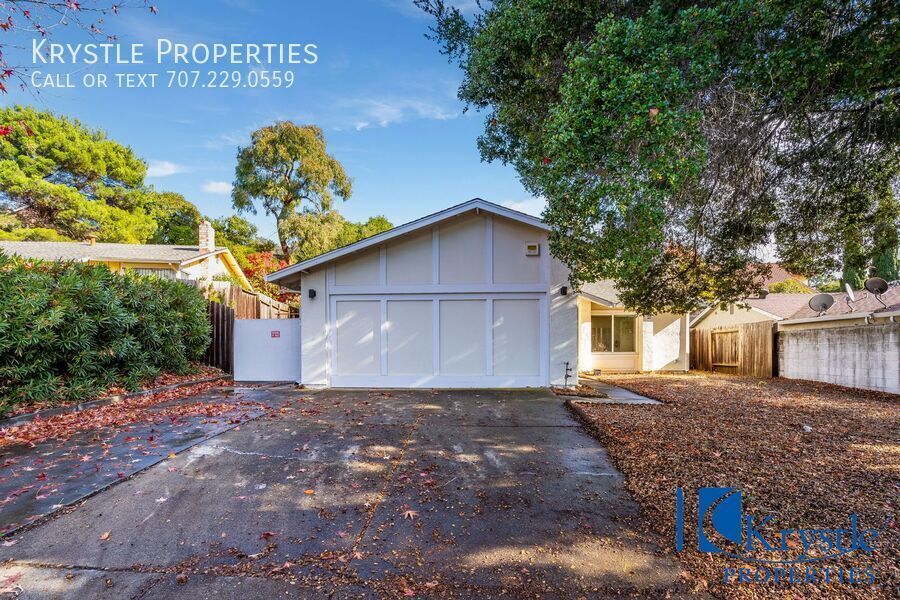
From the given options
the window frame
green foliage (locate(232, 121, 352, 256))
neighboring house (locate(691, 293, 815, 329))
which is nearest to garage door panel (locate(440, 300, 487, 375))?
the window frame

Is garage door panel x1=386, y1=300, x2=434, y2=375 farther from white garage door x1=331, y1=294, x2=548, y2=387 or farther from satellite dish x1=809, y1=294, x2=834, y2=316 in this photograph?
satellite dish x1=809, y1=294, x2=834, y2=316

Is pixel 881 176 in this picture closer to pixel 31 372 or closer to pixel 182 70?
pixel 182 70

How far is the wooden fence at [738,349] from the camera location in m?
11.9

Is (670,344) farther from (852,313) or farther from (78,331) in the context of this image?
(78,331)

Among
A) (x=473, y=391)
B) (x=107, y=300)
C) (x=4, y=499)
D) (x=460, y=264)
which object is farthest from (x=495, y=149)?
(x=4, y=499)

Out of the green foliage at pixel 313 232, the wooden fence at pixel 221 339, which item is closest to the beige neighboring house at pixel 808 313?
the wooden fence at pixel 221 339

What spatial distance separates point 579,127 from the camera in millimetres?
4434

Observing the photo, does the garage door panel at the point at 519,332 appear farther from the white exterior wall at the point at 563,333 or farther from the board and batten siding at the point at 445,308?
the white exterior wall at the point at 563,333

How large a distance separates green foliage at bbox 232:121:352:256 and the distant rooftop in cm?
540

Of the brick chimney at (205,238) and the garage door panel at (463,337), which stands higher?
the brick chimney at (205,238)

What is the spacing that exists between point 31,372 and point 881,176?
42.9ft

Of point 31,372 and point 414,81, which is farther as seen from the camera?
point 414,81

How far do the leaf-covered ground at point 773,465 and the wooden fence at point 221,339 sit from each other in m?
9.05

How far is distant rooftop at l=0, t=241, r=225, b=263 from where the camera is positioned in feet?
53.1
